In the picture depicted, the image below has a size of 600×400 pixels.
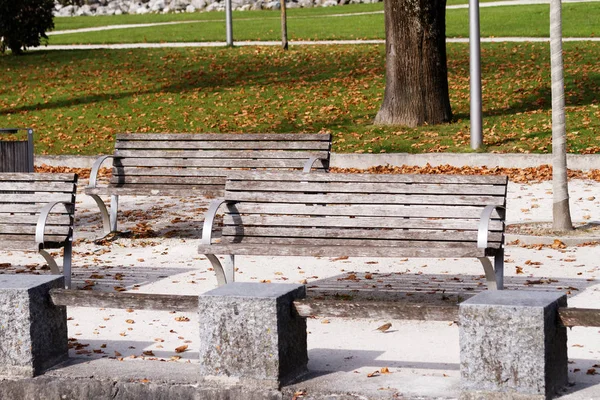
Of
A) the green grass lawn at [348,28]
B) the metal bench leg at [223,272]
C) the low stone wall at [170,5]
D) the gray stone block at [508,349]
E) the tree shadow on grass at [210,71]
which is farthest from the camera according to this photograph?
the low stone wall at [170,5]

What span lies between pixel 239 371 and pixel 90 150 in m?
13.2

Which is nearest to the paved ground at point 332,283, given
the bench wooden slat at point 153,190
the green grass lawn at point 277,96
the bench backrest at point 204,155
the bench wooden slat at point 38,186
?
the bench wooden slat at point 153,190

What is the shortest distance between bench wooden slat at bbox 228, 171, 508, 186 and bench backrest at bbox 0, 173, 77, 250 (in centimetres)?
126

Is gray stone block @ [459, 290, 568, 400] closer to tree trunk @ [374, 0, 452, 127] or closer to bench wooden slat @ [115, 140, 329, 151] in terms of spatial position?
bench wooden slat @ [115, 140, 329, 151]

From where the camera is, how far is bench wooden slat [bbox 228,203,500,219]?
762 cm

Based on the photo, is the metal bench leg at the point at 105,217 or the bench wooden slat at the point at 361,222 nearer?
the bench wooden slat at the point at 361,222

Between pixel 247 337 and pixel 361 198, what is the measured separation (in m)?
2.32

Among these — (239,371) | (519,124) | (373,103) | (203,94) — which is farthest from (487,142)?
(239,371)

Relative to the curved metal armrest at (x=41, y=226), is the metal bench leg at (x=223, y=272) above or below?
below

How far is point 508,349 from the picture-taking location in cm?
536

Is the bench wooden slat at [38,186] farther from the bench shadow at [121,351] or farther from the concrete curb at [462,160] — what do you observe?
the concrete curb at [462,160]

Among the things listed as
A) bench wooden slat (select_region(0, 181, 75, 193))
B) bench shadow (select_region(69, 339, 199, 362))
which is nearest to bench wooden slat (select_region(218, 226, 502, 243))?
bench wooden slat (select_region(0, 181, 75, 193))

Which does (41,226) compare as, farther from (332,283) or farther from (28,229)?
(332,283)

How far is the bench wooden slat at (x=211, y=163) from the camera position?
1088cm
